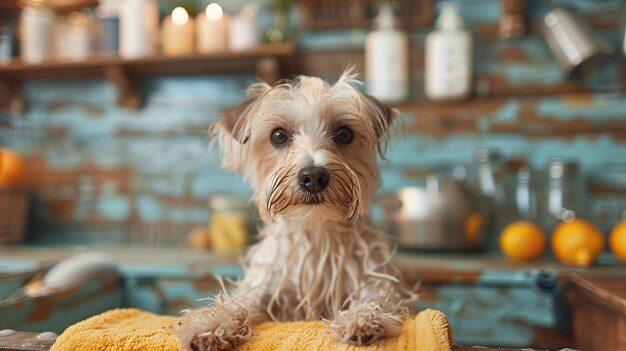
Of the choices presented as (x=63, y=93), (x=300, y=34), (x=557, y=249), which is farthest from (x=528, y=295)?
(x=63, y=93)

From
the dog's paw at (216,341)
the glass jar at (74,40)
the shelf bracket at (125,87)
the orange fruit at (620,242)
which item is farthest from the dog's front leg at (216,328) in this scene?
the glass jar at (74,40)

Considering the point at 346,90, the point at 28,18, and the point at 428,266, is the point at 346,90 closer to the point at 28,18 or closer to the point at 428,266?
the point at 428,266

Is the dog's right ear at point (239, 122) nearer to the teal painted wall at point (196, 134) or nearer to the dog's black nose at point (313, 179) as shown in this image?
the dog's black nose at point (313, 179)

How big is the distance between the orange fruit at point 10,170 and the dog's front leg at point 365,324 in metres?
1.91

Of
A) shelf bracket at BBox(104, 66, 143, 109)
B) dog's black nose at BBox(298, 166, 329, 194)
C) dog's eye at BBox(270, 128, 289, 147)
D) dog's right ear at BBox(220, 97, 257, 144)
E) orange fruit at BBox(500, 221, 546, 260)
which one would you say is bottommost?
orange fruit at BBox(500, 221, 546, 260)

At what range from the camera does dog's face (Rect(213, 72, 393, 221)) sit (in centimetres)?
100

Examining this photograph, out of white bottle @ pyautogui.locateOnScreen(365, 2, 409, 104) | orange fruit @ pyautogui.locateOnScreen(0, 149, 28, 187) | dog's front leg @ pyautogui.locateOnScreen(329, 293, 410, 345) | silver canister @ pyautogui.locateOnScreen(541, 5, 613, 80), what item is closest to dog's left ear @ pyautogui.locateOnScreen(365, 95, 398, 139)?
dog's front leg @ pyautogui.locateOnScreen(329, 293, 410, 345)

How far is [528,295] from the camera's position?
1.54m

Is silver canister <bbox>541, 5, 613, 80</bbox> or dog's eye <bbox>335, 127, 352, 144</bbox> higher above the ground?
silver canister <bbox>541, 5, 613, 80</bbox>

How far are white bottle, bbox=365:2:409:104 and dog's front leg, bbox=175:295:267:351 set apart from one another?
130 cm

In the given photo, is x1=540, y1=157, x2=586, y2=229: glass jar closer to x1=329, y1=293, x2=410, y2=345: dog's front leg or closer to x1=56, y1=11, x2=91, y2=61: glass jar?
x1=329, y1=293, x2=410, y2=345: dog's front leg

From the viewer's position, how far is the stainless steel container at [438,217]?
5.71ft

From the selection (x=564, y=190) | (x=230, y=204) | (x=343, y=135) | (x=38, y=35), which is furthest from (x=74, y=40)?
(x=564, y=190)

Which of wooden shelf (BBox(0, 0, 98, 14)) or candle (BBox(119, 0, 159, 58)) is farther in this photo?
wooden shelf (BBox(0, 0, 98, 14))
